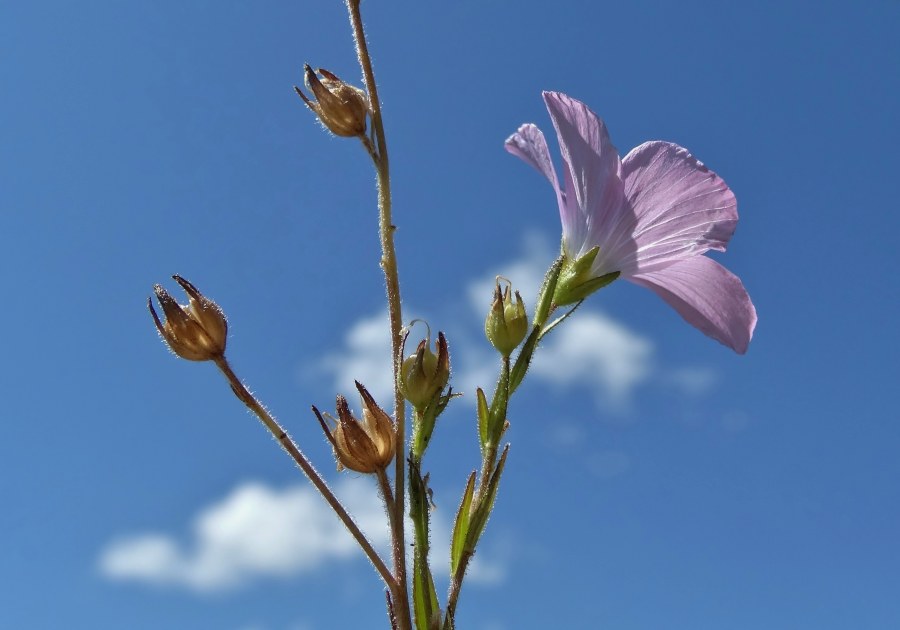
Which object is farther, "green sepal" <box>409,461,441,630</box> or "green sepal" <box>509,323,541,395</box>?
"green sepal" <box>509,323,541,395</box>

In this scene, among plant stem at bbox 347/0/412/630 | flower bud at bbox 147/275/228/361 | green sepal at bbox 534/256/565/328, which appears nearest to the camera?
plant stem at bbox 347/0/412/630

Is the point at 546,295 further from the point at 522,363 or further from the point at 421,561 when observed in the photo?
the point at 421,561

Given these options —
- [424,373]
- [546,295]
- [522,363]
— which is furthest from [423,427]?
[546,295]

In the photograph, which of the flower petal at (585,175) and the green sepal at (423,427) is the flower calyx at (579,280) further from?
the green sepal at (423,427)

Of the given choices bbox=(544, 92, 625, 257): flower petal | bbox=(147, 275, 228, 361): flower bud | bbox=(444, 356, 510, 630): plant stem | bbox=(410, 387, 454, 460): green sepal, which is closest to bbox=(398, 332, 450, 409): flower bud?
bbox=(410, 387, 454, 460): green sepal

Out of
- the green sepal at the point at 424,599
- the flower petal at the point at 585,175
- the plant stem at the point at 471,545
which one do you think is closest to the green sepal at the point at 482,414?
the plant stem at the point at 471,545

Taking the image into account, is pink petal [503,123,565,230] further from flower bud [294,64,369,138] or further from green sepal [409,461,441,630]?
green sepal [409,461,441,630]
